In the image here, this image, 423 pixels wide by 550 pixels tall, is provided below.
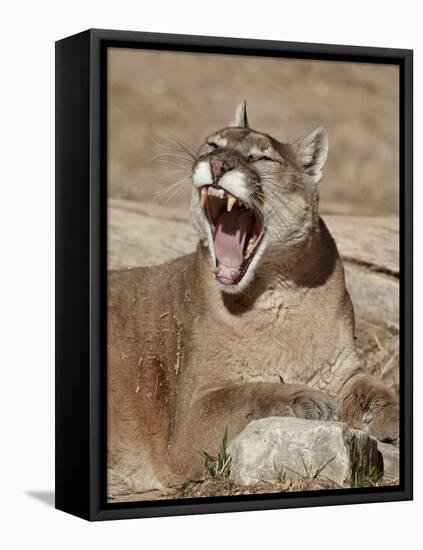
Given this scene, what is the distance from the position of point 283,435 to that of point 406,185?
6.43ft

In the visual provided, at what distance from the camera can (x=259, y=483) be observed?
9.70m

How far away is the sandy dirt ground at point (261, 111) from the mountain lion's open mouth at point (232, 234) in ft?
A: 0.74

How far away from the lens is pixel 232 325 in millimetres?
9836

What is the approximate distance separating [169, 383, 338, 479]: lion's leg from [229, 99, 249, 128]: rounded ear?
1637 millimetres

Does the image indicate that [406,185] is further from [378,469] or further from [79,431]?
[79,431]

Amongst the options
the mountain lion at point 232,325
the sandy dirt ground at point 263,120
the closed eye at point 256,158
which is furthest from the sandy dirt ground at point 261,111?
the closed eye at point 256,158

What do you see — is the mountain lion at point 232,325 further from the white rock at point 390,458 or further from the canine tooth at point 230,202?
the white rock at point 390,458

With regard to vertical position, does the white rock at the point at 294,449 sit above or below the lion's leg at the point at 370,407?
below

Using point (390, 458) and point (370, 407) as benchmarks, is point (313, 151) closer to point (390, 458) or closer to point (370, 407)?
point (370, 407)

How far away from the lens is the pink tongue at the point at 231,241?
31.9 feet

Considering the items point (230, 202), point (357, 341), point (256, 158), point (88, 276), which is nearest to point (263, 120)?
point (256, 158)

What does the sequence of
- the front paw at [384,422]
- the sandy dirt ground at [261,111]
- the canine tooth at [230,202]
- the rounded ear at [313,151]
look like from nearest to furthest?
the sandy dirt ground at [261,111] < the canine tooth at [230,202] < the rounded ear at [313,151] < the front paw at [384,422]

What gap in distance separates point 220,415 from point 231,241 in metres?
1.06

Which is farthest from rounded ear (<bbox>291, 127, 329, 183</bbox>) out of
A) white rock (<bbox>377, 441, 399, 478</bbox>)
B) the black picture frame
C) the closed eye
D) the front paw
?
white rock (<bbox>377, 441, 399, 478</bbox>)
